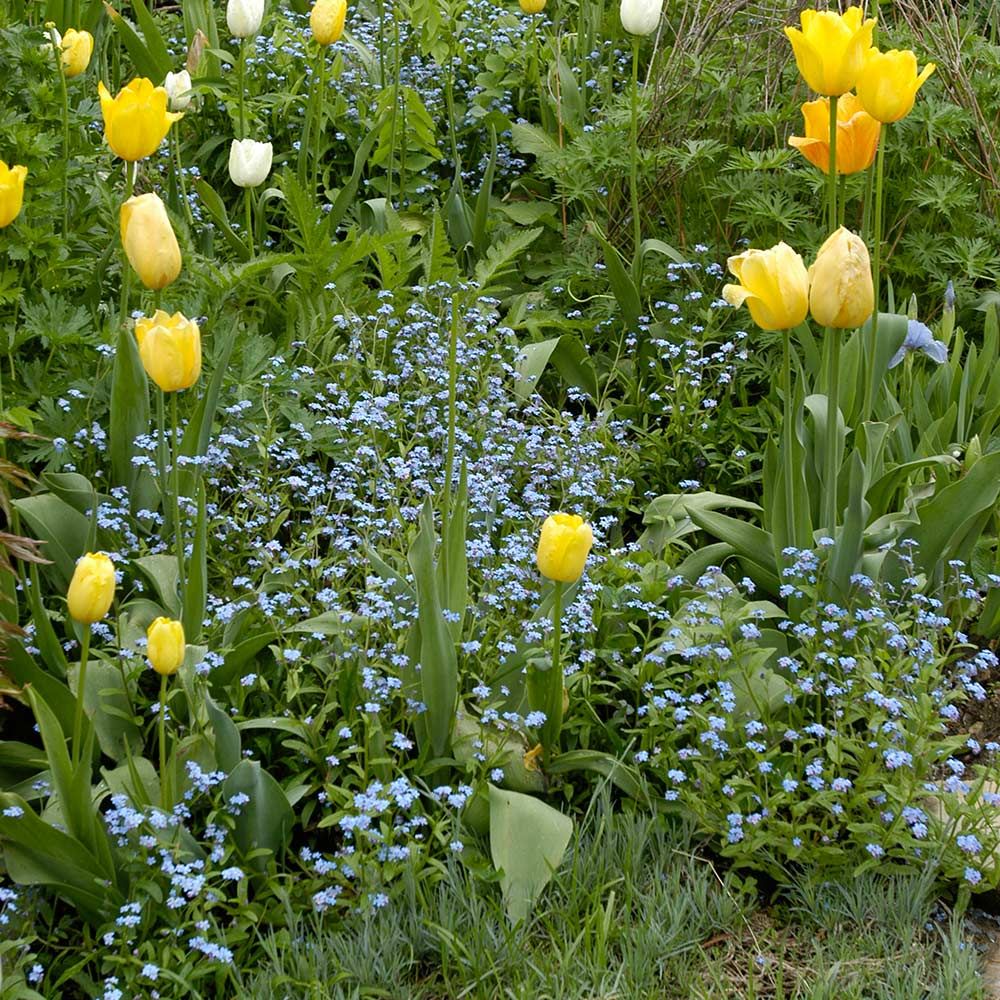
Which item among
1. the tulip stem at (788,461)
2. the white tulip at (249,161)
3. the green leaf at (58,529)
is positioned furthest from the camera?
→ the white tulip at (249,161)

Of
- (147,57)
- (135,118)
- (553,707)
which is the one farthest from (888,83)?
(147,57)

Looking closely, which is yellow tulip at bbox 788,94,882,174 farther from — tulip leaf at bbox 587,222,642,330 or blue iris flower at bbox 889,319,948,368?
tulip leaf at bbox 587,222,642,330

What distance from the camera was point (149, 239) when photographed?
2199 millimetres

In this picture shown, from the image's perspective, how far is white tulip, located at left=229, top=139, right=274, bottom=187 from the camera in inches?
127

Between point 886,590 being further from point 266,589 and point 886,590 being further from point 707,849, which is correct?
point 266,589

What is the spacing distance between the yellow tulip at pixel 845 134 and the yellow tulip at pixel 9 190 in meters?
1.39

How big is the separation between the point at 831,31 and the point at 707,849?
4.61ft

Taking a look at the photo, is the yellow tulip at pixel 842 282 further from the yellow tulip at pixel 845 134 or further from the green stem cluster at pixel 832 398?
the yellow tulip at pixel 845 134

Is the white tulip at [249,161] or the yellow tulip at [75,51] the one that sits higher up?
the yellow tulip at [75,51]

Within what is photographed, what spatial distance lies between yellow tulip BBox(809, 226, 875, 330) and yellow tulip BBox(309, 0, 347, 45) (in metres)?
1.74

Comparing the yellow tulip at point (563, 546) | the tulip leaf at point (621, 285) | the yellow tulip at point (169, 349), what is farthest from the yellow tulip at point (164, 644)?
the tulip leaf at point (621, 285)

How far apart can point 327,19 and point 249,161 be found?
47 cm

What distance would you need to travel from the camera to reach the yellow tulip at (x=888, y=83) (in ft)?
7.50

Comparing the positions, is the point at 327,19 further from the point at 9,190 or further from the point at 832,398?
the point at 832,398
